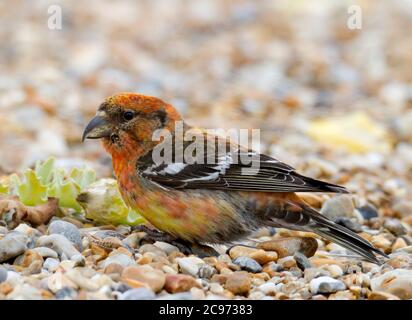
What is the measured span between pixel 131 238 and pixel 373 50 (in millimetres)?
7844

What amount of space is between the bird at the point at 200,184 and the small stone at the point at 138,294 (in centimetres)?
102

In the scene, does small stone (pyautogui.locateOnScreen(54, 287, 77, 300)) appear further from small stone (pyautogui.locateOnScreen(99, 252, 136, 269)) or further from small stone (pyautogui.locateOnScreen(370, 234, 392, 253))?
small stone (pyautogui.locateOnScreen(370, 234, 392, 253))

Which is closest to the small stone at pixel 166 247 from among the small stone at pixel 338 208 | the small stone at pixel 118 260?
the small stone at pixel 118 260

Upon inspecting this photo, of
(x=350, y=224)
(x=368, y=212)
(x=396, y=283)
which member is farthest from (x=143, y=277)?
(x=368, y=212)

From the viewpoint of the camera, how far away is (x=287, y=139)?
837 centimetres

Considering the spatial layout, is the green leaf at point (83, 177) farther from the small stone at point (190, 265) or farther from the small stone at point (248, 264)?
the small stone at point (248, 264)

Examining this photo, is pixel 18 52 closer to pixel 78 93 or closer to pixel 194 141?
pixel 78 93

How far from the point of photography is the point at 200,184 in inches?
205

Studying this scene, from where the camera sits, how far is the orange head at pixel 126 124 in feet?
17.8

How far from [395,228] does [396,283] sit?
147cm

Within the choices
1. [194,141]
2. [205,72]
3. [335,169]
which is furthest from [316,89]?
[194,141]

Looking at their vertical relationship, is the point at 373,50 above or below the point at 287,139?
above

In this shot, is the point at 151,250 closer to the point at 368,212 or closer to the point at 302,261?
the point at 302,261

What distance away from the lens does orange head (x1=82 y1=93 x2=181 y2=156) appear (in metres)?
5.43
